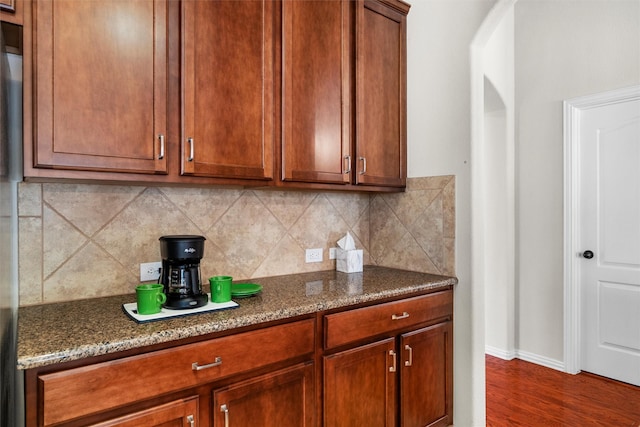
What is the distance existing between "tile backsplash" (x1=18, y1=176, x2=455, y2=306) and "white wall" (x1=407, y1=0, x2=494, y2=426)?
8cm

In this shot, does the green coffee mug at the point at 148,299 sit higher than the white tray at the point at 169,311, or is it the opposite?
the green coffee mug at the point at 148,299

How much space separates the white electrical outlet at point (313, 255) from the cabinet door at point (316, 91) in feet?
1.73

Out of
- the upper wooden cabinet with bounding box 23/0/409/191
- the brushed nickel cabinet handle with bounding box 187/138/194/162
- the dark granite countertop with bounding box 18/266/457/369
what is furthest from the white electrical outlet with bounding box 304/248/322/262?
the brushed nickel cabinet handle with bounding box 187/138/194/162

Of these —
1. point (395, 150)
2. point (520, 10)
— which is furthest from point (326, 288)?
point (520, 10)

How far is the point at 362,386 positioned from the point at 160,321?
3.23 feet

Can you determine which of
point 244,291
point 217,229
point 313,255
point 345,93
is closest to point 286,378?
point 244,291

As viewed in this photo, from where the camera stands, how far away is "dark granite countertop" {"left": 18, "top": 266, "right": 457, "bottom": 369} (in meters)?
1.10

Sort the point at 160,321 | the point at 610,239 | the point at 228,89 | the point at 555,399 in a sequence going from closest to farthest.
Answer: the point at 160,321 → the point at 228,89 → the point at 555,399 → the point at 610,239

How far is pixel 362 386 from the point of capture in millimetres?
1776

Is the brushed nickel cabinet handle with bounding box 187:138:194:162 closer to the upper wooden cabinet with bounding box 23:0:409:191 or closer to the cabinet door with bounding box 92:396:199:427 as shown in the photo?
the upper wooden cabinet with bounding box 23:0:409:191

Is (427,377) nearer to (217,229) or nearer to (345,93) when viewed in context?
(217,229)

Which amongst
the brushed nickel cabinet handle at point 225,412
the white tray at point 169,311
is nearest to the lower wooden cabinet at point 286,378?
the brushed nickel cabinet handle at point 225,412

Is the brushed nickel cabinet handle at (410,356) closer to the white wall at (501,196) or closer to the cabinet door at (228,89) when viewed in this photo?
the cabinet door at (228,89)

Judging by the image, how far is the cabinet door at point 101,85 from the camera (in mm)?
1304
